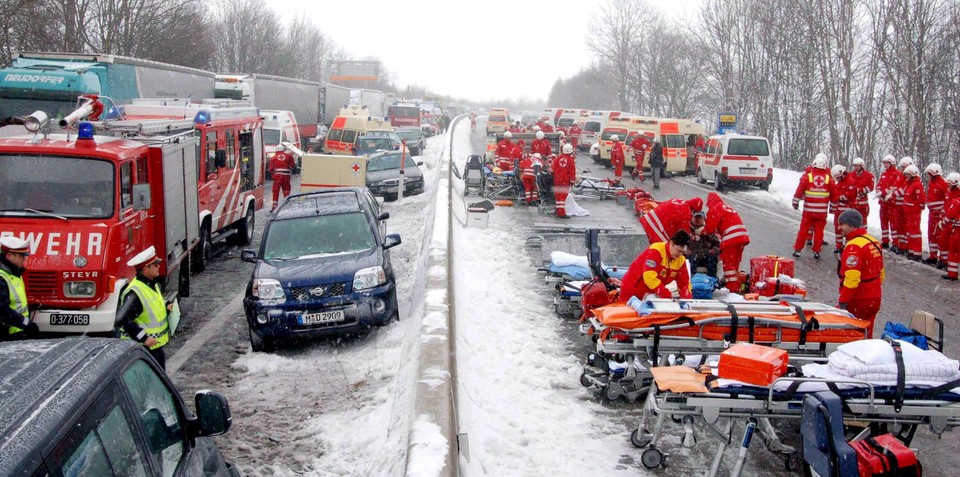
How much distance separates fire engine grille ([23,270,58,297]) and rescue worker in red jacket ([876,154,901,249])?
14355mm

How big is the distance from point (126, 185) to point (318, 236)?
2.37 metres

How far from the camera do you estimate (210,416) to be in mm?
3514

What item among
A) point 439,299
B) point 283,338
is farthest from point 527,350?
point 283,338

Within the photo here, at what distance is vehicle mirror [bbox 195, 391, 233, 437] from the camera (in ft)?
11.5

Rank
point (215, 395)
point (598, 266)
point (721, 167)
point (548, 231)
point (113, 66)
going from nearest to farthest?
point (215, 395) → point (598, 266) → point (548, 231) → point (113, 66) → point (721, 167)

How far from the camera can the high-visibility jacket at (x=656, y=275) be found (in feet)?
25.5

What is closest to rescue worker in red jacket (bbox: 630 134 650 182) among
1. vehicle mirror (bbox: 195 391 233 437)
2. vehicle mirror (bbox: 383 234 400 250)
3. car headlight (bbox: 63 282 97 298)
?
vehicle mirror (bbox: 383 234 400 250)

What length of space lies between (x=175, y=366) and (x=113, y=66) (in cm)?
1370

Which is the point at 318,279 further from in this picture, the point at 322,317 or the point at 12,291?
the point at 12,291

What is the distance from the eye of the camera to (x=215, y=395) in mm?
3568

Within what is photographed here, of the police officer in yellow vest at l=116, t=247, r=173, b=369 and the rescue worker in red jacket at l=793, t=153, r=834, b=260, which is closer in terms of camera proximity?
the police officer in yellow vest at l=116, t=247, r=173, b=369

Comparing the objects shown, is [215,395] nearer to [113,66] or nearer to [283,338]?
[283,338]

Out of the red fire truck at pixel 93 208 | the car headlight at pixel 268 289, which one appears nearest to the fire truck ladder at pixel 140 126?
the red fire truck at pixel 93 208

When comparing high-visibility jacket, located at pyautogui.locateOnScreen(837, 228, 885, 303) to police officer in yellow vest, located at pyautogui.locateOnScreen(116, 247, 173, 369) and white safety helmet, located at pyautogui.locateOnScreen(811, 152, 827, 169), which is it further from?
white safety helmet, located at pyautogui.locateOnScreen(811, 152, 827, 169)
